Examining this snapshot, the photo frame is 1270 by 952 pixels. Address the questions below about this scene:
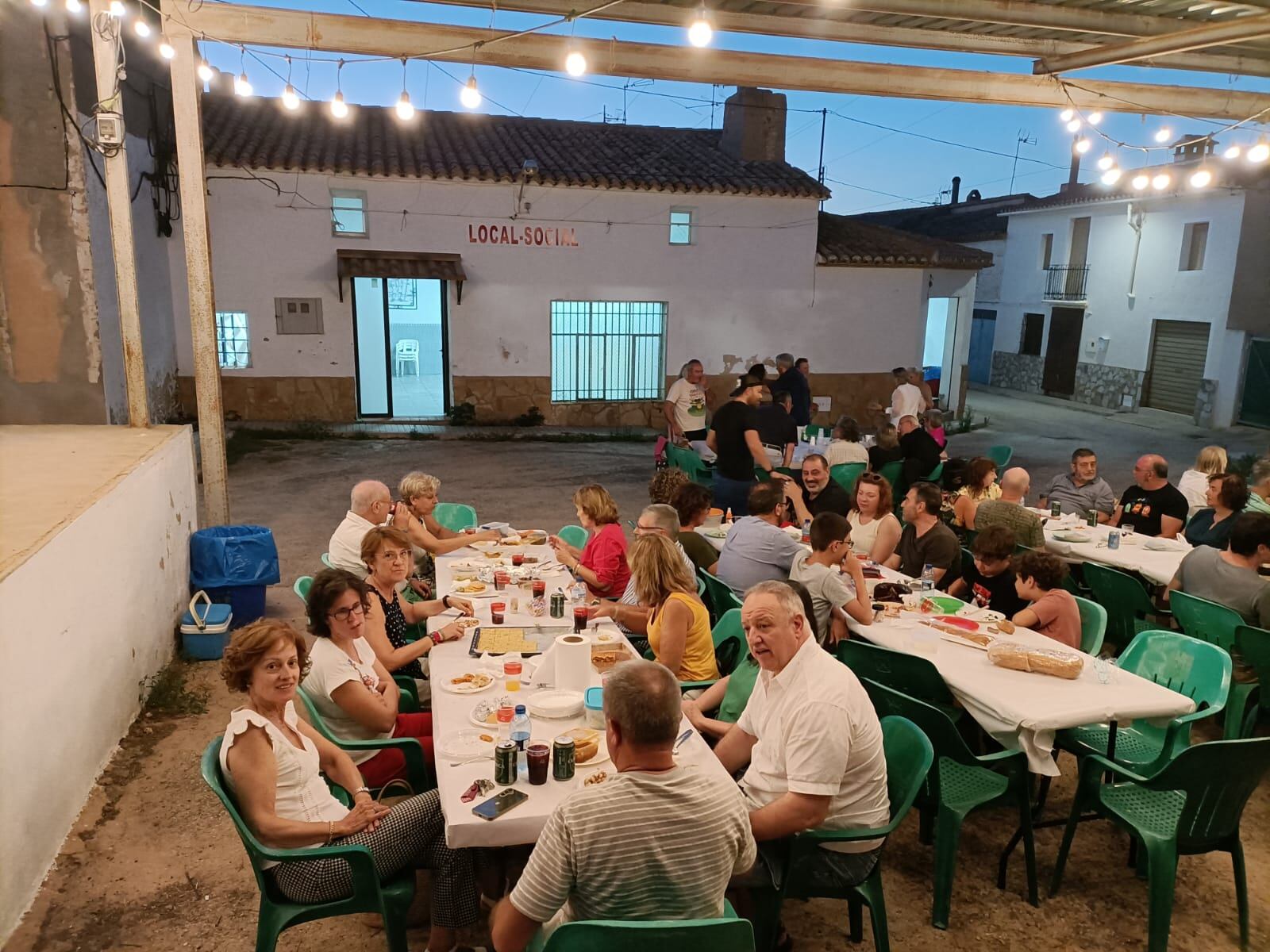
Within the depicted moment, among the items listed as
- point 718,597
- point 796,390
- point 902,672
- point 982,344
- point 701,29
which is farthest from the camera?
point 982,344

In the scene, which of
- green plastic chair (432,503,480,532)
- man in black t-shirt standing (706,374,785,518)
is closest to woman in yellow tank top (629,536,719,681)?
green plastic chair (432,503,480,532)

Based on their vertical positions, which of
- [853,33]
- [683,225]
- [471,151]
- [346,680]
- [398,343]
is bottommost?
[346,680]

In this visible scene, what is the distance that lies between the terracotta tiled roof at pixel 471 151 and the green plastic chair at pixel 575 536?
409 inches

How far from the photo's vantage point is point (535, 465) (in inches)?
520

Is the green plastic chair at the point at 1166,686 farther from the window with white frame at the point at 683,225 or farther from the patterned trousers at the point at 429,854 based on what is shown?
the window with white frame at the point at 683,225

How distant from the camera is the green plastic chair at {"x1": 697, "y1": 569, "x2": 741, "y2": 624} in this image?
5.19m

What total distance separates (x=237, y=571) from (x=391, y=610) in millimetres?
2816

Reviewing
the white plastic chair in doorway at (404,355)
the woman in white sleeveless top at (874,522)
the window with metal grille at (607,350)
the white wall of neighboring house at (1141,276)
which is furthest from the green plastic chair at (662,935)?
the white wall of neighboring house at (1141,276)

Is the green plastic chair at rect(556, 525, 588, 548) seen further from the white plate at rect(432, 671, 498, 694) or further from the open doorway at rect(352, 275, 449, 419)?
the open doorway at rect(352, 275, 449, 419)

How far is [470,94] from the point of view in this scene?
7.08 meters

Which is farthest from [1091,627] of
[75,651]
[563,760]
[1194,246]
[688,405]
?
[1194,246]

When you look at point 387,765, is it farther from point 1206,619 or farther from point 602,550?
point 1206,619

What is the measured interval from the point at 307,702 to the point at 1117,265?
23222 millimetres

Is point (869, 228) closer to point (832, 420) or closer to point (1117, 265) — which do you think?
point (832, 420)
